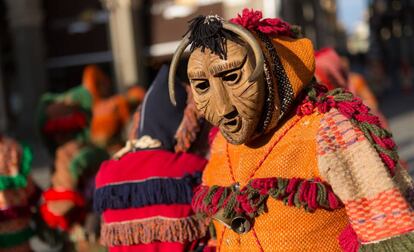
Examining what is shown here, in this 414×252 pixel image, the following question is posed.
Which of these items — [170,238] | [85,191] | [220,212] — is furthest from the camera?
[85,191]

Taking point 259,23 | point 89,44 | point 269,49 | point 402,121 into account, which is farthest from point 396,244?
point 89,44

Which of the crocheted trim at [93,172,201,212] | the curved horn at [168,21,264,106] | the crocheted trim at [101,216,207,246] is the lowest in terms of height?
the crocheted trim at [101,216,207,246]

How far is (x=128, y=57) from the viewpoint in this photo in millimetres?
13898

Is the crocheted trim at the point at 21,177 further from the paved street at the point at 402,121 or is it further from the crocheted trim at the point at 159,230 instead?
the paved street at the point at 402,121

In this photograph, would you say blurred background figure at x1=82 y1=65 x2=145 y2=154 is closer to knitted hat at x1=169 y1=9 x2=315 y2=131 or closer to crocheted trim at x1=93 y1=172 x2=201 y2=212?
crocheted trim at x1=93 y1=172 x2=201 y2=212

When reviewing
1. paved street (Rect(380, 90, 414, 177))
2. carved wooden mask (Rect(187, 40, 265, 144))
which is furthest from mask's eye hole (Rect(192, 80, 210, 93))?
paved street (Rect(380, 90, 414, 177))

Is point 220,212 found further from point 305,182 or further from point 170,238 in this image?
point 170,238

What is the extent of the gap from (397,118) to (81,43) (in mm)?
8422

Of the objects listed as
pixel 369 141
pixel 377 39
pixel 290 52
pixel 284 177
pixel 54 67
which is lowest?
pixel 377 39

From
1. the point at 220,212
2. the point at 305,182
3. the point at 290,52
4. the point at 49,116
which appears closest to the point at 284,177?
the point at 305,182

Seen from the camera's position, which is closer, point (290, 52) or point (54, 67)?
point (290, 52)

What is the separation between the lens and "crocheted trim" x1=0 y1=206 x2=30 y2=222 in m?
3.38

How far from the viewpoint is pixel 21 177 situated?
3.50 meters

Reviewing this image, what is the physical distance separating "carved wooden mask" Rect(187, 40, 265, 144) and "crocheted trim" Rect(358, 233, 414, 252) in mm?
509
